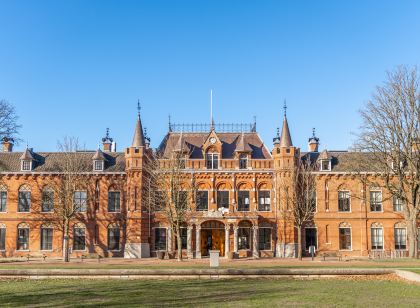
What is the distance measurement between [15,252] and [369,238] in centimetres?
3361

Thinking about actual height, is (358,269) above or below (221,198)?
below

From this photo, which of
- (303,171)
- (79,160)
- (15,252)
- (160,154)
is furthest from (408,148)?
(15,252)

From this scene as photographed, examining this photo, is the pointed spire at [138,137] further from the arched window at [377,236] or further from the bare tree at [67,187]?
the arched window at [377,236]

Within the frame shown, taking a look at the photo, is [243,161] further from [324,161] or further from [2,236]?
[2,236]

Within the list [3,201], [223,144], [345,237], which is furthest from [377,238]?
[3,201]

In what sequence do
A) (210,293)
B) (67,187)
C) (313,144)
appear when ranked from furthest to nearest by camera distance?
(313,144), (67,187), (210,293)

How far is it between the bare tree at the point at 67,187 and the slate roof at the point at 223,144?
810 cm

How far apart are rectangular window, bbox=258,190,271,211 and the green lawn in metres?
22.9

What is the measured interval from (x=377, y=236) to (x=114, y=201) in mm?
25553

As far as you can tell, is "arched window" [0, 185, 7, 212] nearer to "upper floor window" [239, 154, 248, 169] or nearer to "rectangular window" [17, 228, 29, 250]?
"rectangular window" [17, 228, 29, 250]

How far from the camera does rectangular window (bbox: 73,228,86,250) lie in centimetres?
4791

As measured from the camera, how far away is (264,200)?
48.4 metres

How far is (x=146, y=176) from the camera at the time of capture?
4772 cm

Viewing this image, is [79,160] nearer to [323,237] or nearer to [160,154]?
[160,154]
